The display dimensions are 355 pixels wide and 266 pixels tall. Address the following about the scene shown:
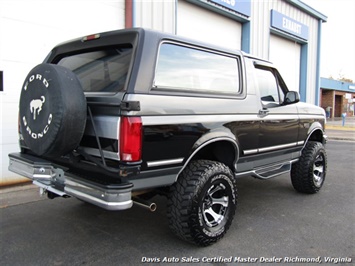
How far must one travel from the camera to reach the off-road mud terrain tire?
4.93 metres

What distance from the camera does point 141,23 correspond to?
24.0 feet

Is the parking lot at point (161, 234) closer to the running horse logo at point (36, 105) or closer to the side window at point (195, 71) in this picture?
the running horse logo at point (36, 105)

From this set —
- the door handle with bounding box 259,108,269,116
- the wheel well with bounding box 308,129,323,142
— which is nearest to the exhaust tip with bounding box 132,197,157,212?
the door handle with bounding box 259,108,269,116

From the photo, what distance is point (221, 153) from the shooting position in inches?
146

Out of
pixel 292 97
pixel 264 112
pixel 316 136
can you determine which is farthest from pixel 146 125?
pixel 316 136

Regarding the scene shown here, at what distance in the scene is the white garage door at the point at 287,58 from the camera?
44.6 feet

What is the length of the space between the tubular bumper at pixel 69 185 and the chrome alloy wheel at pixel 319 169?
3.76m

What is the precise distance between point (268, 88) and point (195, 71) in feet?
4.76

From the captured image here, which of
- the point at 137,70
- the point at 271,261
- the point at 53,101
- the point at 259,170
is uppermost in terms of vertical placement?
the point at 137,70

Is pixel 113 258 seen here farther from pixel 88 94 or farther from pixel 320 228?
pixel 320 228

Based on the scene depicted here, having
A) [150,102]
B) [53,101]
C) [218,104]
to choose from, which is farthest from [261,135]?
[53,101]

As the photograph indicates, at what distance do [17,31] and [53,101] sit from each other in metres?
3.67

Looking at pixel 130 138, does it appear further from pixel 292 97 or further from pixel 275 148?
pixel 292 97

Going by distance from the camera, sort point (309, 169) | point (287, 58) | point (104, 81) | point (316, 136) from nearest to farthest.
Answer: point (104, 81) → point (309, 169) → point (316, 136) → point (287, 58)
